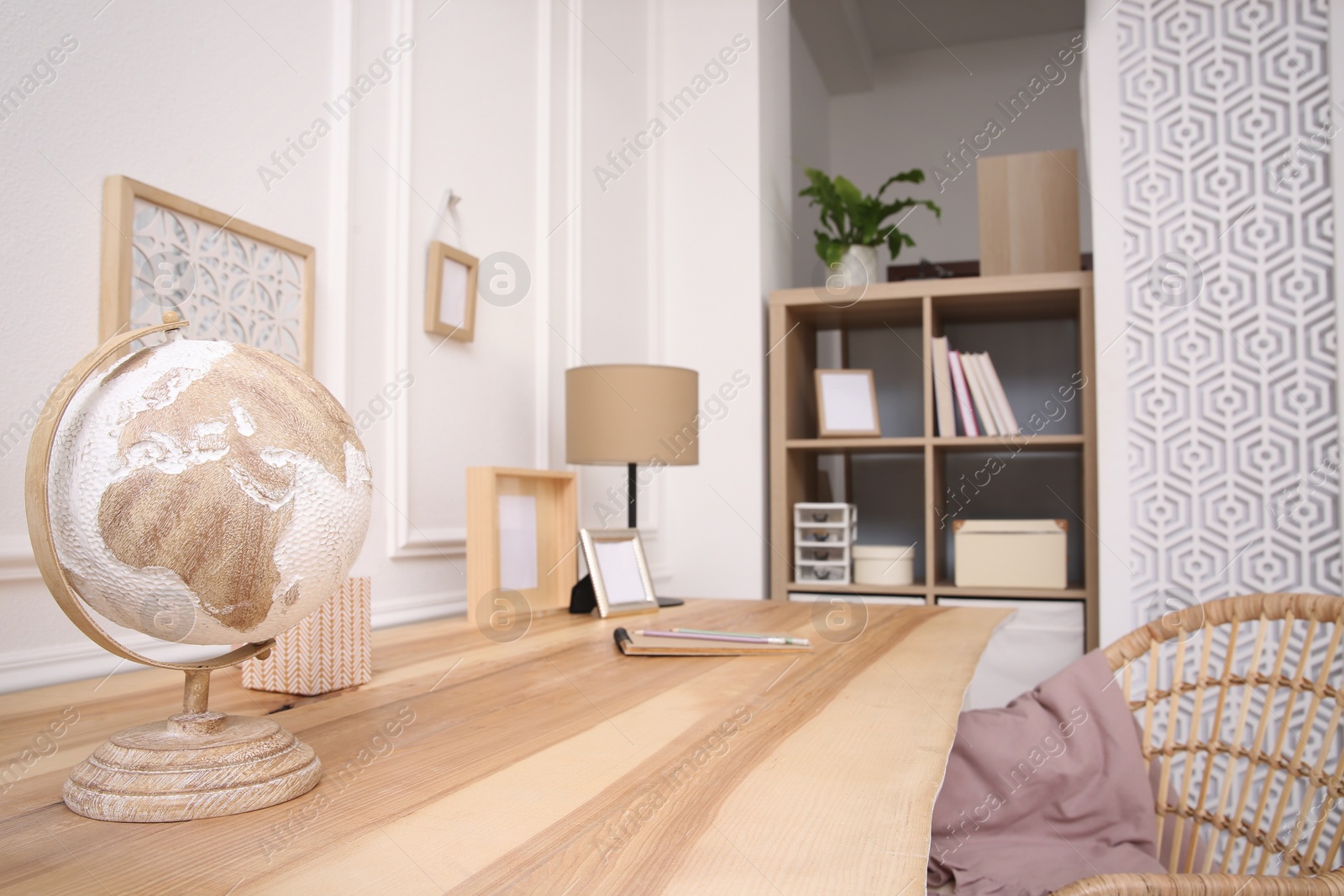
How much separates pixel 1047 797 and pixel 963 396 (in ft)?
5.30

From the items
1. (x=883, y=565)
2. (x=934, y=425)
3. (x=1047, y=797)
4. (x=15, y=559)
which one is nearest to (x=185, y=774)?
(x=15, y=559)

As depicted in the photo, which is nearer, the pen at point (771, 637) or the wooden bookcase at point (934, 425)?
the pen at point (771, 637)

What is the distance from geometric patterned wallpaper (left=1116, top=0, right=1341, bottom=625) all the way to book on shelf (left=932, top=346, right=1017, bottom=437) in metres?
0.39

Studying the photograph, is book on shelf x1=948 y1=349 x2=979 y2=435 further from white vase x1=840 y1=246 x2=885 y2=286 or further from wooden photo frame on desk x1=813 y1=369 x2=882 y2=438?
white vase x1=840 y1=246 x2=885 y2=286

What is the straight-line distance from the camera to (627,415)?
6.44ft

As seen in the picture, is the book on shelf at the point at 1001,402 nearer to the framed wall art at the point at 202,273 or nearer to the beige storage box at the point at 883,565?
the beige storage box at the point at 883,565

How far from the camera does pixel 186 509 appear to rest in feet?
1.93

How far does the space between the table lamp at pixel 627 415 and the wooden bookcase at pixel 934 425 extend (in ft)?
2.88

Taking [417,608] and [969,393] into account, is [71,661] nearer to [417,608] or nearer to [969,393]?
[417,608]

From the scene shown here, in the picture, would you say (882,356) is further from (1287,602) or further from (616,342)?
(1287,602)

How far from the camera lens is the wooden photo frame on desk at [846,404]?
2.83 metres

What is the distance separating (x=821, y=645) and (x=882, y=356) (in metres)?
2.13

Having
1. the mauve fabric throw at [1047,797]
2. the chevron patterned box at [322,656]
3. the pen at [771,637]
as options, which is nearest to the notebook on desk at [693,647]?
the pen at [771,637]

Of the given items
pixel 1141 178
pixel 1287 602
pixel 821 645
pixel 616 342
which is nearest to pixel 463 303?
pixel 616 342
